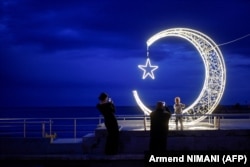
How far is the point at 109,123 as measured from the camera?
1770 cm

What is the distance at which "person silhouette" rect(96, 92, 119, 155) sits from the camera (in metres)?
17.6

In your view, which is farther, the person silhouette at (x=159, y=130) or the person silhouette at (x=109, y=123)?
the person silhouette at (x=109, y=123)

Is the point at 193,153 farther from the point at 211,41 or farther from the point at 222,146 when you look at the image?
the point at 211,41

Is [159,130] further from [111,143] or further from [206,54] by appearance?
[206,54]

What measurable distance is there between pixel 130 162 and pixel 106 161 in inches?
31.1

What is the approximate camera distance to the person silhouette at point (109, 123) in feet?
57.7

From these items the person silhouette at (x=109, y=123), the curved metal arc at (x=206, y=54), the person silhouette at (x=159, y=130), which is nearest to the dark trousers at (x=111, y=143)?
→ the person silhouette at (x=109, y=123)

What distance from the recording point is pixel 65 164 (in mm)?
16891

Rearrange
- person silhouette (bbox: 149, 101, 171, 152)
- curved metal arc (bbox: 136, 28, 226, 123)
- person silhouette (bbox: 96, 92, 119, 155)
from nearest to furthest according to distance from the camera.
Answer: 1. person silhouette (bbox: 149, 101, 171, 152)
2. person silhouette (bbox: 96, 92, 119, 155)
3. curved metal arc (bbox: 136, 28, 226, 123)

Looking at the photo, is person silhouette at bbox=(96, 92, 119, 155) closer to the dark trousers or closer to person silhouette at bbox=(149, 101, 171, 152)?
the dark trousers

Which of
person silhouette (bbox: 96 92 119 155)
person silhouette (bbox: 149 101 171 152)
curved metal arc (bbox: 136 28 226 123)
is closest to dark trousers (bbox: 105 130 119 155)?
person silhouette (bbox: 96 92 119 155)

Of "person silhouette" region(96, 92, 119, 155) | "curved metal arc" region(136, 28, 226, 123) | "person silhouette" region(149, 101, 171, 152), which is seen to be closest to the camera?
"person silhouette" region(149, 101, 171, 152)

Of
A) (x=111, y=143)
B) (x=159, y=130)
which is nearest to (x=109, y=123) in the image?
(x=111, y=143)

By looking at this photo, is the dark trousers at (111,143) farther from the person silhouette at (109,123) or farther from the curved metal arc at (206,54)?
the curved metal arc at (206,54)
